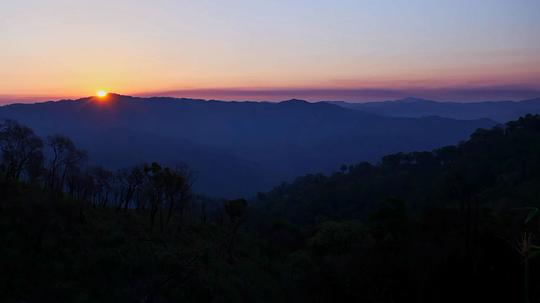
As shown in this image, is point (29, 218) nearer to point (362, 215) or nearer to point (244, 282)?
point (244, 282)

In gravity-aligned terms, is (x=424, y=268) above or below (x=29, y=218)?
below

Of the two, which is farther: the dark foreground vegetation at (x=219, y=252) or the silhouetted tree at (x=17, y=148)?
the silhouetted tree at (x=17, y=148)

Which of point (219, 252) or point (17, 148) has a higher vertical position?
point (17, 148)

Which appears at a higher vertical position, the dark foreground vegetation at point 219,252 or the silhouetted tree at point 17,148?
the silhouetted tree at point 17,148

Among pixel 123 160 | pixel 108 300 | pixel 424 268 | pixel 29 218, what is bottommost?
pixel 123 160

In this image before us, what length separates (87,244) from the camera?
2497 cm

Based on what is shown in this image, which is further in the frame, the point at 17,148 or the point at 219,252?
the point at 17,148

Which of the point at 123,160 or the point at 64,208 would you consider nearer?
the point at 64,208

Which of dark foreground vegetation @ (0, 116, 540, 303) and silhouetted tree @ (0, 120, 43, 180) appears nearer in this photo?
dark foreground vegetation @ (0, 116, 540, 303)

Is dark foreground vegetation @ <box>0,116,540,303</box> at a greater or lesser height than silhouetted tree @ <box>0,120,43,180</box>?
lesser

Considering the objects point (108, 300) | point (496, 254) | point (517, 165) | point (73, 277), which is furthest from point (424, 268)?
point (517, 165)

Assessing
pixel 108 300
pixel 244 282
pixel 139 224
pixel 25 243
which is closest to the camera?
pixel 108 300

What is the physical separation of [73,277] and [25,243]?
11.7 ft

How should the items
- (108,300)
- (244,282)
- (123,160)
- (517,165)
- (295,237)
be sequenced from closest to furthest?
(108,300)
(244,282)
(295,237)
(517,165)
(123,160)
